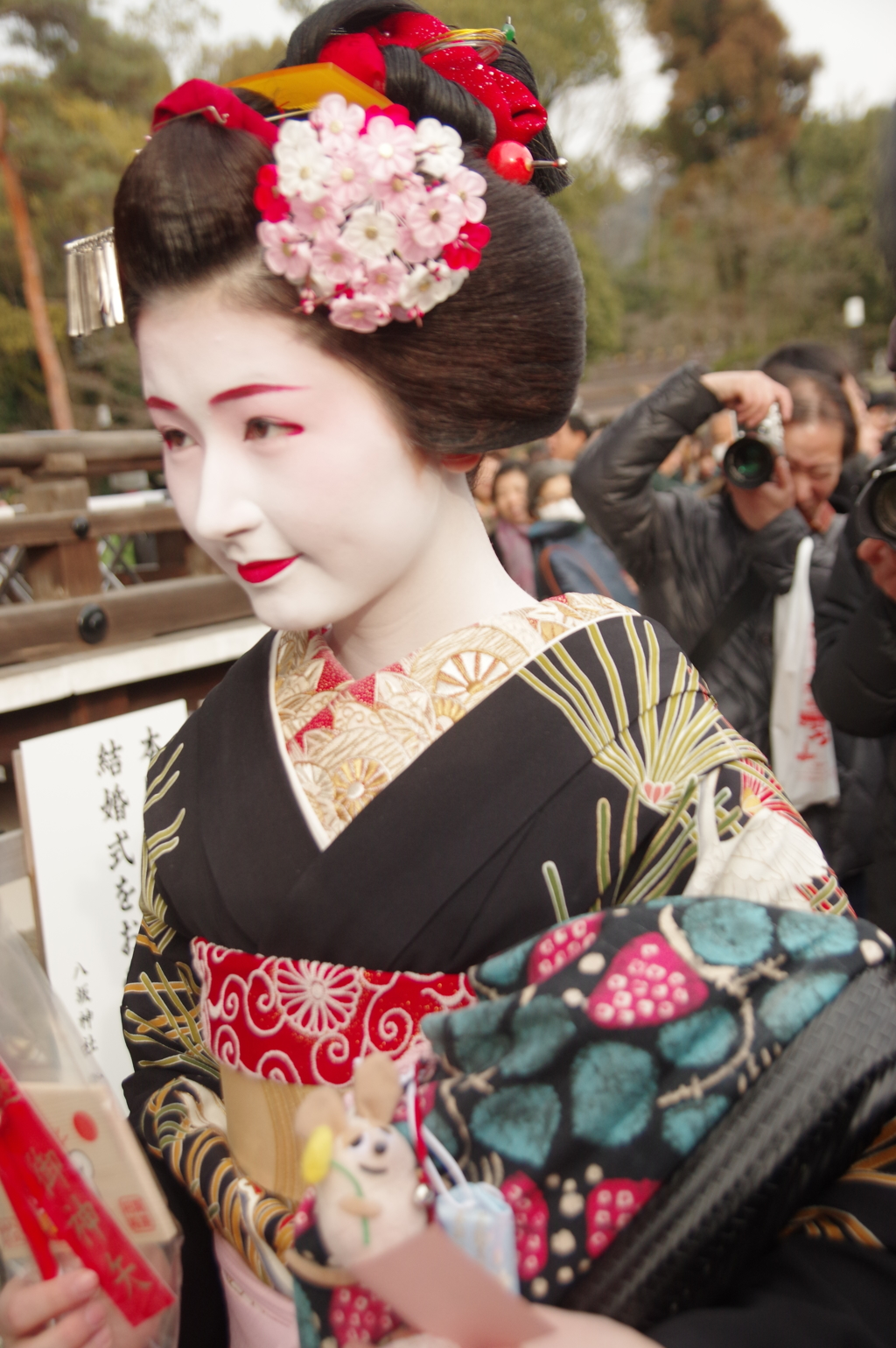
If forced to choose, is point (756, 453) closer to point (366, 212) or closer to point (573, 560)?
point (573, 560)

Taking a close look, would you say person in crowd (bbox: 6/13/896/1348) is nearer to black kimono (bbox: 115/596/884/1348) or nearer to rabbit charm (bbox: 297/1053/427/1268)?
black kimono (bbox: 115/596/884/1348)

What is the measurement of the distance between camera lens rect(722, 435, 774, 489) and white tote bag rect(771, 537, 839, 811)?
211mm

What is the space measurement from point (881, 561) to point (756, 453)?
0.72 metres

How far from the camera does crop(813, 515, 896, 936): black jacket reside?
1928 millimetres

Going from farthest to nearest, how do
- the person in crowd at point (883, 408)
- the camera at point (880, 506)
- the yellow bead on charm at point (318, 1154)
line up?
the person in crowd at point (883, 408) < the camera at point (880, 506) < the yellow bead on charm at point (318, 1154)

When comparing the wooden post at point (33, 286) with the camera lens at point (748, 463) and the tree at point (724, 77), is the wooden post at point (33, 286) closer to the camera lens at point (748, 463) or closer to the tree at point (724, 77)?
the camera lens at point (748, 463)

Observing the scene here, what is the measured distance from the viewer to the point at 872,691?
1.97 metres

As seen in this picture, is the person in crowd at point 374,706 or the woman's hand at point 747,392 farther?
the woman's hand at point 747,392

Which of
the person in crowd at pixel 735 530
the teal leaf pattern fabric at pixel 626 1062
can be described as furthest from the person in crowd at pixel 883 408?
the teal leaf pattern fabric at pixel 626 1062

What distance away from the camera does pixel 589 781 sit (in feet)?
3.41

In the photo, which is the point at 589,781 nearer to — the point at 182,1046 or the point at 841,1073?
the point at 841,1073

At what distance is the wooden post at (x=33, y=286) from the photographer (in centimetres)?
1559

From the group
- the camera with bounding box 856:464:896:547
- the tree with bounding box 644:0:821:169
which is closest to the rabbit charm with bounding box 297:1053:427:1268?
the camera with bounding box 856:464:896:547

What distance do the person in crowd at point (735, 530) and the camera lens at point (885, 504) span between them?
0.84m
